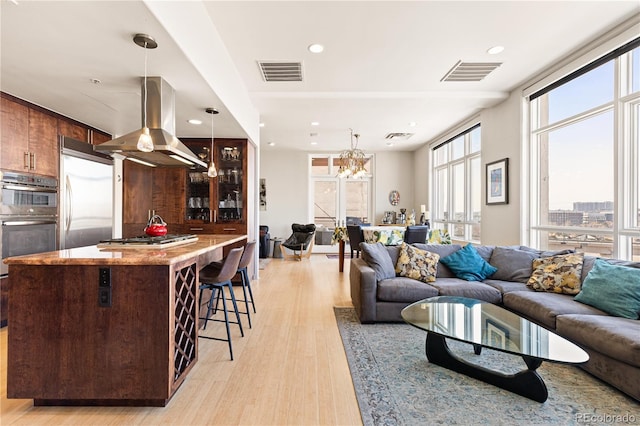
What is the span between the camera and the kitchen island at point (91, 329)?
1.93 meters

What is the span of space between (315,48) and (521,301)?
10.7 ft

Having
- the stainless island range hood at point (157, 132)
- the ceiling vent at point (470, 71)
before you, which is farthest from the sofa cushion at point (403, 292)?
the ceiling vent at point (470, 71)

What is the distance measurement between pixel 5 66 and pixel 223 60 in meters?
1.77

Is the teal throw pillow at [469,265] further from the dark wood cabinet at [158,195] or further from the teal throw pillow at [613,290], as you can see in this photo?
the dark wood cabinet at [158,195]

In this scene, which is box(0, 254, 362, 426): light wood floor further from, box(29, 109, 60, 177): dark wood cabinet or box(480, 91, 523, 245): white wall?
box(480, 91, 523, 245): white wall

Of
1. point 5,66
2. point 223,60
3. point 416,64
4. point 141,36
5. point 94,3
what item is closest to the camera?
point 94,3

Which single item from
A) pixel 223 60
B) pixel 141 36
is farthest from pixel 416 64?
pixel 141 36

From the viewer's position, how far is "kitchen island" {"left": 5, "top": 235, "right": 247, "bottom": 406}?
193 cm

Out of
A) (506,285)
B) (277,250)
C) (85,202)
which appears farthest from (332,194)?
(506,285)

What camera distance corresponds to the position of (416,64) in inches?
155

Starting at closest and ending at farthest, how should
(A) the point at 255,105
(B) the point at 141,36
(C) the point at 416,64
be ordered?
(B) the point at 141,36, (C) the point at 416,64, (A) the point at 255,105

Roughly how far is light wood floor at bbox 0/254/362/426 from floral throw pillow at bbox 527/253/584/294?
2.11m

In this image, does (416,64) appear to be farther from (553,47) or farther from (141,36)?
(141,36)

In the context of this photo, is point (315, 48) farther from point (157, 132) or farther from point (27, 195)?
point (27, 195)
